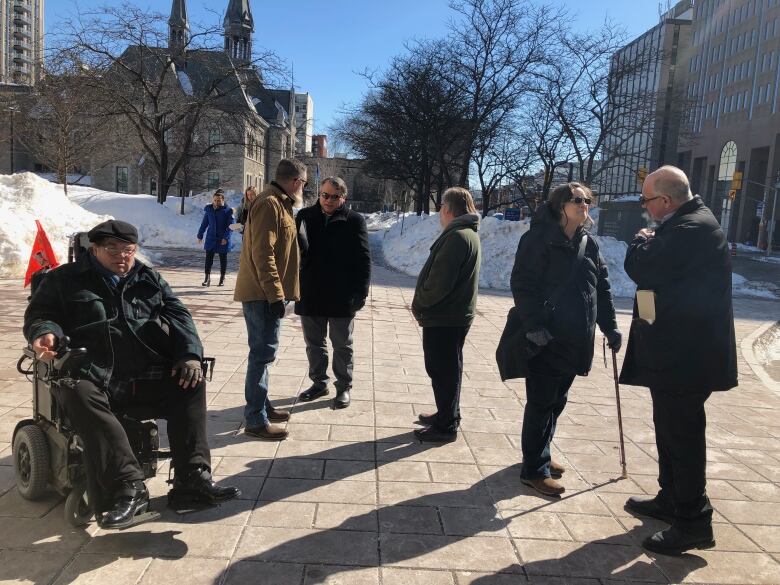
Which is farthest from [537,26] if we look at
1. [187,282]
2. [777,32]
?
[777,32]

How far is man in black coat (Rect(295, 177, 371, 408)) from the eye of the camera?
513 centimetres

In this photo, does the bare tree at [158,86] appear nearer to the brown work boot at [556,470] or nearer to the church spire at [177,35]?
the church spire at [177,35]

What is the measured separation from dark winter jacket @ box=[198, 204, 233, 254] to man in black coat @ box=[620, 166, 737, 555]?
374 inches

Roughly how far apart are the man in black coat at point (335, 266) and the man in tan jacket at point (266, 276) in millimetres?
562

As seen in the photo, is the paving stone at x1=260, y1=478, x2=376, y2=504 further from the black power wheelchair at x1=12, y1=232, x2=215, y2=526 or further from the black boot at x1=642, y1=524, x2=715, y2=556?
the black boot at x1=642, y1=524, x2=715, y2=556

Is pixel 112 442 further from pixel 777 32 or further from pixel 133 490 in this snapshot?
pixel 777 32

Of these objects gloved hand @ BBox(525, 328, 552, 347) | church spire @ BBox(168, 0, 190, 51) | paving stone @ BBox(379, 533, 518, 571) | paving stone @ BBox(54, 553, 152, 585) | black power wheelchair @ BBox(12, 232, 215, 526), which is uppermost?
church spire @ BBox(168, 0, 190, 51)

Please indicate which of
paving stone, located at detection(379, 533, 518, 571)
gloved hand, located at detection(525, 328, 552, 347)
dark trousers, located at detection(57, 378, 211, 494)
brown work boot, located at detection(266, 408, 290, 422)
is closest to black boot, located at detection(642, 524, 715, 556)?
paving stone, located at detection(379, 533, 518, 571)

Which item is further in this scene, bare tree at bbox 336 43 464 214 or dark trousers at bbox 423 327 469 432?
bare tree at bbox 336 43 464 214

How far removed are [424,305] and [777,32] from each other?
64.5m

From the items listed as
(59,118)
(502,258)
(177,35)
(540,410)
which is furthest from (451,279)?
(59,118)

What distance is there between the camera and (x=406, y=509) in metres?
3.48

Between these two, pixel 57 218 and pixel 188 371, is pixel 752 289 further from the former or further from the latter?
pixel 188 371

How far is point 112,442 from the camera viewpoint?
2.88m
